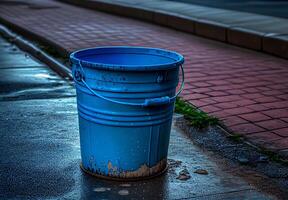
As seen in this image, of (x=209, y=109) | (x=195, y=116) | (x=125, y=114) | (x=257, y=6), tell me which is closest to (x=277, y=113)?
(x=209, y=109)

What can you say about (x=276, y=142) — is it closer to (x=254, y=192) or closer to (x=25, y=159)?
(x=254, y=192)

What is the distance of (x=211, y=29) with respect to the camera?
9.64 m

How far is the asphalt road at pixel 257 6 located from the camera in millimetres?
12211

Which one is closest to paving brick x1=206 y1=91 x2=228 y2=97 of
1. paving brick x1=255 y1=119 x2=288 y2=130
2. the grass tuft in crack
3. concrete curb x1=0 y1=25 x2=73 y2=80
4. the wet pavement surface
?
the grass tuft in crack

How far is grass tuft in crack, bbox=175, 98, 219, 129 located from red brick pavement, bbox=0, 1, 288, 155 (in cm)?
11

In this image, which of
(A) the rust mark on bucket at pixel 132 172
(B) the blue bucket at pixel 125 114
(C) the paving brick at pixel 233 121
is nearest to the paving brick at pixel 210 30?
(C) the paving brick at pixel 233 121

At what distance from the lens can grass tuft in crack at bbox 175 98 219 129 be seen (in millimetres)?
5137

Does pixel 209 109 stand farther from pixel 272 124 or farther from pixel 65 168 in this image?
pixel 65 168

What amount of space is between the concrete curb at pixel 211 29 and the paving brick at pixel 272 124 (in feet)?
9.77

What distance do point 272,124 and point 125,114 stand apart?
185 centimetres

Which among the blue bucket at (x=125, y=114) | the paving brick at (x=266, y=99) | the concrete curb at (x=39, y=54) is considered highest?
the blue bucket at (x=125, y=114)

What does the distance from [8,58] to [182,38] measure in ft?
9.86

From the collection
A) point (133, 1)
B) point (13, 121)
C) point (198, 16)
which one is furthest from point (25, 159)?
point (133, 1)

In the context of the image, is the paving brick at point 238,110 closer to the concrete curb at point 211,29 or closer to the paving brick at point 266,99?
the paving brick at point 266,99
